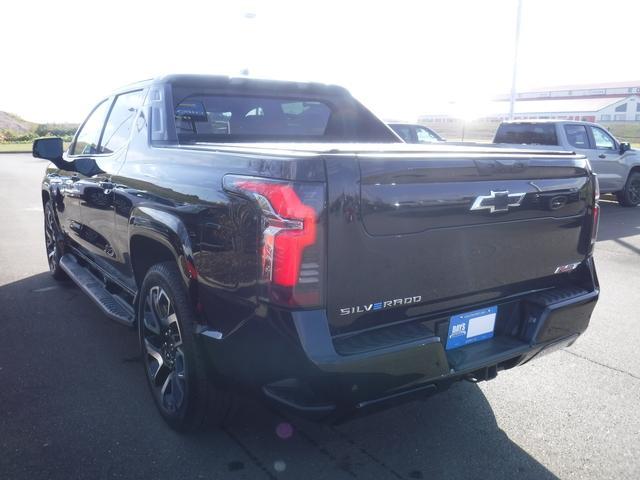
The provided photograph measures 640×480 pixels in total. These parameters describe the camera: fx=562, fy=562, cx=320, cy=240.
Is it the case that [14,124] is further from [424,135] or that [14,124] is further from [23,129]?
[424,135]

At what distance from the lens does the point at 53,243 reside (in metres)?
5.98

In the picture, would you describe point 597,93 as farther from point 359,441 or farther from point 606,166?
point 359,441

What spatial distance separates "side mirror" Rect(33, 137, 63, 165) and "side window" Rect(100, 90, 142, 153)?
46 cm

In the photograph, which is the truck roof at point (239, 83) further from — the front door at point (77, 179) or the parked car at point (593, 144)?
the parked car at point (593, 144)

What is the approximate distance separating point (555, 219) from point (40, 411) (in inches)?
121

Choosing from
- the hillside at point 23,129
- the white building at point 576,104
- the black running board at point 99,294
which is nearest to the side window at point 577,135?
the black running board at point 99,294

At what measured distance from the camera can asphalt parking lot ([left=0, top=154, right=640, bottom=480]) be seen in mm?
2742

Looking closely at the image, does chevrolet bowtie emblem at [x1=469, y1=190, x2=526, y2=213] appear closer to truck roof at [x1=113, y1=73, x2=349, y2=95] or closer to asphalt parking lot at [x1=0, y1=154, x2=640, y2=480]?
asphalt parking lot at [x1=0, y1=154, x2=640, y2=480]

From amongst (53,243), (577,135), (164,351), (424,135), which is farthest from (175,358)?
(424,135)

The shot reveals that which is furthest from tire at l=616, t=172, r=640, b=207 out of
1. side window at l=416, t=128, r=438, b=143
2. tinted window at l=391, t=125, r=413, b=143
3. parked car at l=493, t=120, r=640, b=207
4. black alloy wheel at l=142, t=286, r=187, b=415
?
black alloy wheel at l=142, t=286, r=187, b=415

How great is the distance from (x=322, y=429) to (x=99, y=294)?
2.08 metres

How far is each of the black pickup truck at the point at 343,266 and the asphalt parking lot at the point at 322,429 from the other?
0.89ft

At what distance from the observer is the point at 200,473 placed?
2.70 metres

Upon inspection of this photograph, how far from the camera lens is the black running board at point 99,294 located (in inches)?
144
